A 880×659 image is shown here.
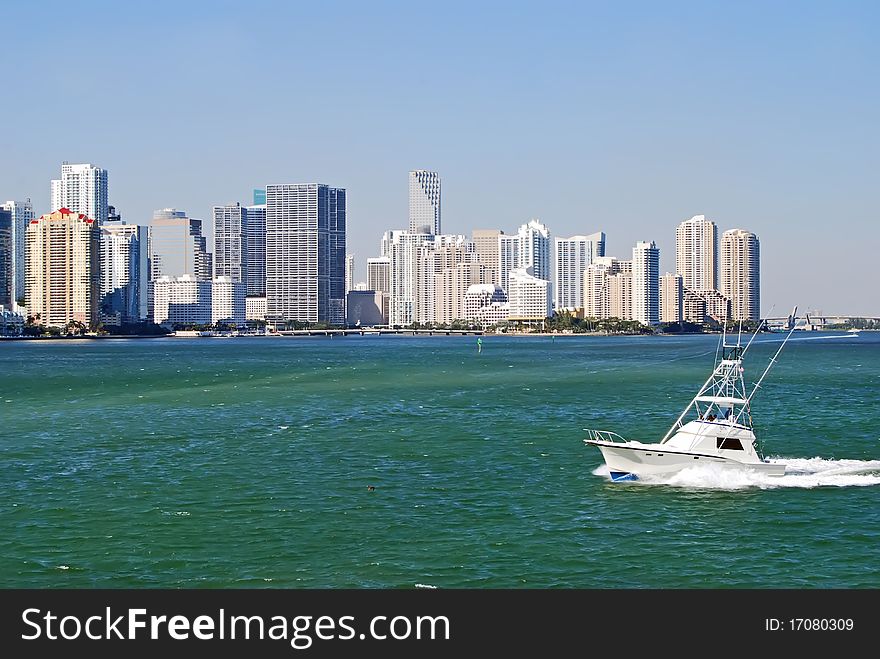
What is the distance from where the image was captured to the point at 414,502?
4372cm

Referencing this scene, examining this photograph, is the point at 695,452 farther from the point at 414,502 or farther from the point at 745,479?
the point at 414,502

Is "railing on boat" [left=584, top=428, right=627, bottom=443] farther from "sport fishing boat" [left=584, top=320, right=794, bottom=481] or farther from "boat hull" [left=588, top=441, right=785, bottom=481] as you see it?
"sport fishing boat" [left=584, top=320, right=794, bottom=481]

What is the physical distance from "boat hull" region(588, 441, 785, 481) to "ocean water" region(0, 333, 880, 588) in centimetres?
54

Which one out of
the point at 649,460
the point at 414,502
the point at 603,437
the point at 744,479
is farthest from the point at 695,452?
the point at 603,437

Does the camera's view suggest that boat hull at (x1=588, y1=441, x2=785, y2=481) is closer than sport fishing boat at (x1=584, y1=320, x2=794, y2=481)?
Yes

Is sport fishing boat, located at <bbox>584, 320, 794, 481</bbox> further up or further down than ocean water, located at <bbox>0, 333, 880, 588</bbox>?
further up

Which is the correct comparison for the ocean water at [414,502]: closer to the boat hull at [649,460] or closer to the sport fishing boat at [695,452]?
the boat hull at [649,460]

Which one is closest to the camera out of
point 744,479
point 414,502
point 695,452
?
point 414,502

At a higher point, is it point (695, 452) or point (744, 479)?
point (695, 452)

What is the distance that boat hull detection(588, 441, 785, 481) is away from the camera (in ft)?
154

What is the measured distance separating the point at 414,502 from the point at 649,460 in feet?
34.9

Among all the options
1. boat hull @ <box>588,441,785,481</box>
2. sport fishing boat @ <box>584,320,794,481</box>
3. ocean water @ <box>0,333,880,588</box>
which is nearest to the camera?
ocean water @ <box>0,333,880,588</box>

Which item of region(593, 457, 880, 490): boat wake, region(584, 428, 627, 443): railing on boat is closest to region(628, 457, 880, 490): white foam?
region(593, 457, 880, 490): boat wake
